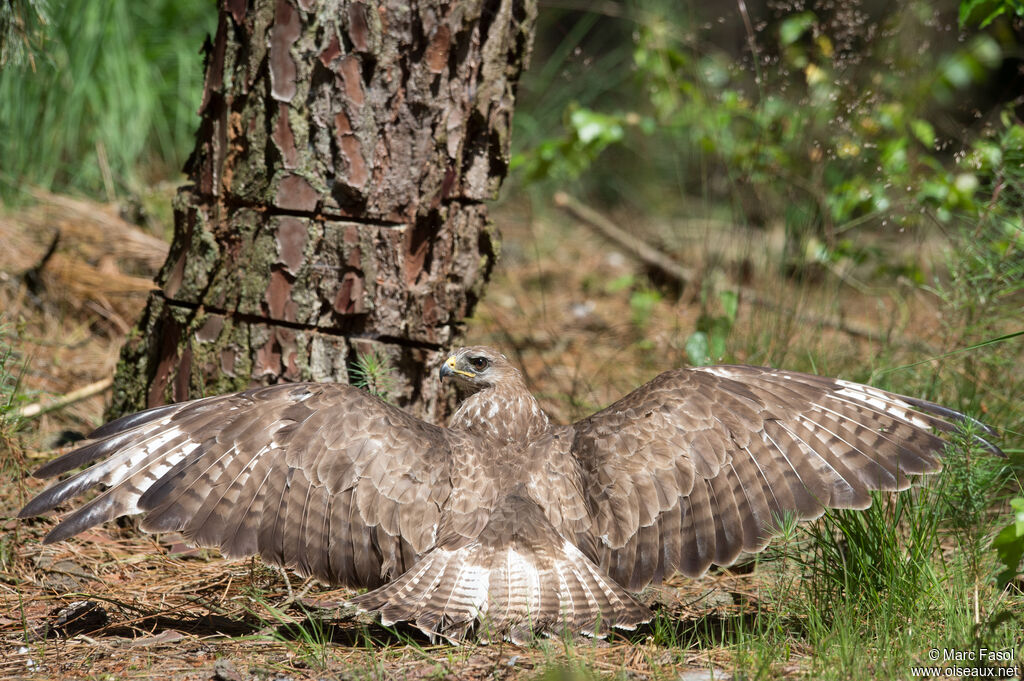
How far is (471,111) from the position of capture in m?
3.97

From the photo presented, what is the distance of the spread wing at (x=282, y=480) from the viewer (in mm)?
3158

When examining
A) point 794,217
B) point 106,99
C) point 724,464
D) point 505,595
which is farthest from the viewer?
point 106,99

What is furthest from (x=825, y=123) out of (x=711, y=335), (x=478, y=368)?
(x=478, y=368)

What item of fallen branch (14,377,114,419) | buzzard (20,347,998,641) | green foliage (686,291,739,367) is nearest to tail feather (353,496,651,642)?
buzzard (20,347,998,641)

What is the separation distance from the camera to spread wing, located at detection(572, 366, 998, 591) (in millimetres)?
3299

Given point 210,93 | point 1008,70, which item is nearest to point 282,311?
point 210,93

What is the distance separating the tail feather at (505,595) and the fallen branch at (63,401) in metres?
2.08

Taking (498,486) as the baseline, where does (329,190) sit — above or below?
above

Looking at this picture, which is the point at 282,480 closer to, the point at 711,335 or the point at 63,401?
the point at 63,401

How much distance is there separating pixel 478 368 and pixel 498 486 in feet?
2.05

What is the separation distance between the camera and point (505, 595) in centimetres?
310

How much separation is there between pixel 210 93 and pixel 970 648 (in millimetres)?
3418

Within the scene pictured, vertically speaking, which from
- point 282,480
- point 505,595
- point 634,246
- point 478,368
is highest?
point 634,246

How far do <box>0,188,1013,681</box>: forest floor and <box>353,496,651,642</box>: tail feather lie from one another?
8cm
